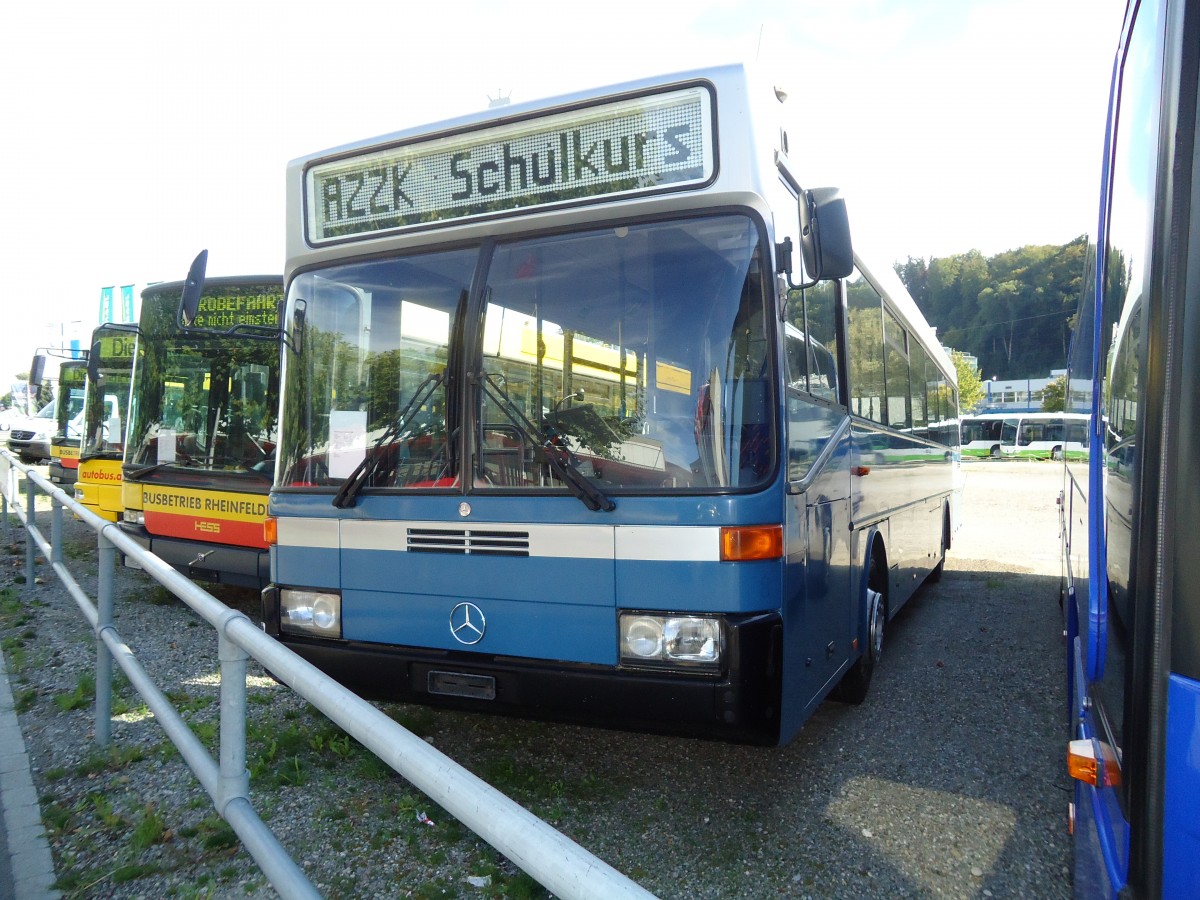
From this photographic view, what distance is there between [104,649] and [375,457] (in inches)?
67.4

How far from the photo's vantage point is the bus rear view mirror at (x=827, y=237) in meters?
3.72

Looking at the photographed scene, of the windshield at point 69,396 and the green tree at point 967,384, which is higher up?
the green tree at point 967,384

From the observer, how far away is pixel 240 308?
8.43 metres

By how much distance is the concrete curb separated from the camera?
3.33 meters

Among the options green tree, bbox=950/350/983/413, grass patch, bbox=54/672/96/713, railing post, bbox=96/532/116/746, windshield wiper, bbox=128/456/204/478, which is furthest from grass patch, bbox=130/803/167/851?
green tree, bbox=950/350/983/413

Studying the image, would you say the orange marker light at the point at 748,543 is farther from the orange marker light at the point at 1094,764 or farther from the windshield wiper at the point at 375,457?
the windshield wiper at the point at 375,457

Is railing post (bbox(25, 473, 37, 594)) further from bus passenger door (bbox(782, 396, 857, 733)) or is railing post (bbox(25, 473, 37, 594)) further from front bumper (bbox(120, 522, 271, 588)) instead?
bus passenger door (bbox(782, 396, 857, 733))

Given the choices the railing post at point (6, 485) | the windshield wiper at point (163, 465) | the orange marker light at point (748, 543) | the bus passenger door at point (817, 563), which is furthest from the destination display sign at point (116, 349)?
the orange marker light at point (748, 543)

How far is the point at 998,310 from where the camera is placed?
3797 inches

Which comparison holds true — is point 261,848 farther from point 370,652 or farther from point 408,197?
point 408,197

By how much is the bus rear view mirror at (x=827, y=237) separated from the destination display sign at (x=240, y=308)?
5.75 m

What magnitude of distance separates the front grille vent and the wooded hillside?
92.9 meters

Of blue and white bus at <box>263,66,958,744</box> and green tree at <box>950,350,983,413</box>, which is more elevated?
green tree at <box>950,350,983,413</box>

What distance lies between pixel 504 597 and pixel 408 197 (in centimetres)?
189
